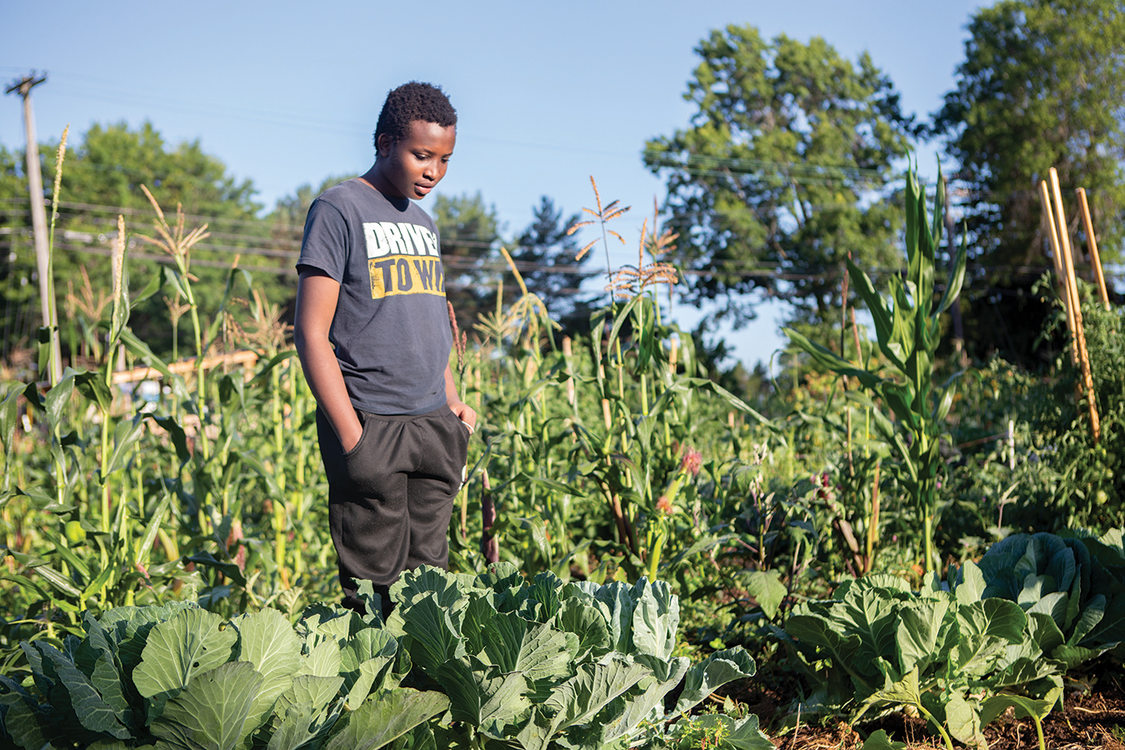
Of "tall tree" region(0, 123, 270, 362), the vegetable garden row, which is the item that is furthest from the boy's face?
"tall tree" region(0, 123, 270, 362)

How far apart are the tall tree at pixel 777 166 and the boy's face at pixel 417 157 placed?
24.4 m

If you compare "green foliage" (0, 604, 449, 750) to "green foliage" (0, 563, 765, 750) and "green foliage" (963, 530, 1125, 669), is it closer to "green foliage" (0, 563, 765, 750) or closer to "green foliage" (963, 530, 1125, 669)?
"green foliage" (0, 563, 765, 750)

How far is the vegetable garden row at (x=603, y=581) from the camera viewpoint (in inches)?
53.7

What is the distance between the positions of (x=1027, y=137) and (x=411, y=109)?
2678 cm

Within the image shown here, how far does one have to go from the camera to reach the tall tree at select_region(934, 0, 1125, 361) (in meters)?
23.0

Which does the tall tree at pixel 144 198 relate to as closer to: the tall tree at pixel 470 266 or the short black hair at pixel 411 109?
the tall tree at pixel 470 266

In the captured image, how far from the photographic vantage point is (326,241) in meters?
2.05

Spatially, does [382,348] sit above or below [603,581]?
above

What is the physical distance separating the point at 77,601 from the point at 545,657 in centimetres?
182

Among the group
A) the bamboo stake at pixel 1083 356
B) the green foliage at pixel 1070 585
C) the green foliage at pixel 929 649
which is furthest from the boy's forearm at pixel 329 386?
the bamboo stake at pixel 1083 356

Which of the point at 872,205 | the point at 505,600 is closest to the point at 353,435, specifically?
the point at 505,600

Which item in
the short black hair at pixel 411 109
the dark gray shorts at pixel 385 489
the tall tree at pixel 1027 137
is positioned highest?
the tall tree at pixel 1027 137

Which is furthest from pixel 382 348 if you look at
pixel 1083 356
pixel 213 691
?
pixel 1083 356

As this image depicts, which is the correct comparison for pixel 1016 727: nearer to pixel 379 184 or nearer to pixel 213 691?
pixel 213 691
